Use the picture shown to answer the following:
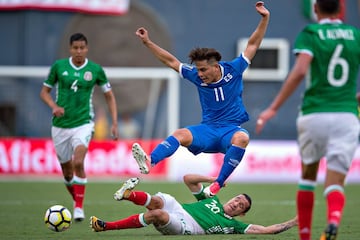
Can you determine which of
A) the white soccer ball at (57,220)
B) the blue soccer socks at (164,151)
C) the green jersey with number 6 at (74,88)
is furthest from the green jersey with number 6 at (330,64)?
the green jersey with number 6 at (74,88)

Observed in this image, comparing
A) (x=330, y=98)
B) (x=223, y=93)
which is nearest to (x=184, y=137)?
(x=223, y=93)

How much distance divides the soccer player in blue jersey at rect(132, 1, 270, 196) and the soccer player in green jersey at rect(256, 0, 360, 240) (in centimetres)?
299

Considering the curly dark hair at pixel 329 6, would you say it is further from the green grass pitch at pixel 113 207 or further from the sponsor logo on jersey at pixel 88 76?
the sponsor logo on jersey at pixel 88 76

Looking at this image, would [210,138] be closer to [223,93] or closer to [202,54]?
[223,93]

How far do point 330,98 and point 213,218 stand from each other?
3053 millimetres

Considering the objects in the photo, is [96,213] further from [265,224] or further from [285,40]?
[285,40]

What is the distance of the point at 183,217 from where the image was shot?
11.1m

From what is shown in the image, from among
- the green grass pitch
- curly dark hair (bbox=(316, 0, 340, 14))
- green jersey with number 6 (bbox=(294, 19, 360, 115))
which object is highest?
curly dark hair (bbox=(316, 0, 340, 14))

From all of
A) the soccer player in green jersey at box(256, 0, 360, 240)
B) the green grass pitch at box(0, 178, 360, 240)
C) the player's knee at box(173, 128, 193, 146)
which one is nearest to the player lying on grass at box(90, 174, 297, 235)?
the green grass pitch at box(0, 178, 360, 240)

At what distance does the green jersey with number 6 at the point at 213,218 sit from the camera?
1123 centimetres

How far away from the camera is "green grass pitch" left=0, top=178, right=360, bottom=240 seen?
11.5 meters

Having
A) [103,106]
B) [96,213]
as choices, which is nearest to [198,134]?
[96,213]

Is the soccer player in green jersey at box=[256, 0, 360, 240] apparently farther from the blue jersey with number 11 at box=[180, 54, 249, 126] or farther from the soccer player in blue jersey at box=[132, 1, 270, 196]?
the blue jersey with number 11 at box=[180, 54, 249, 126]

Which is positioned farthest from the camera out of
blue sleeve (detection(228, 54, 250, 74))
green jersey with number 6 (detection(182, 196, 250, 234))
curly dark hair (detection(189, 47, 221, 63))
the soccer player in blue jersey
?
blue sleeve (detection(228, 54, 250, 74))
